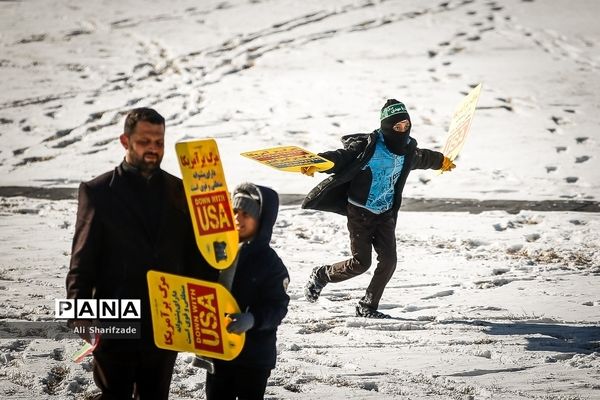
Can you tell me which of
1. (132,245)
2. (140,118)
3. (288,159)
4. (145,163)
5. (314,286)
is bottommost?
(314,286)

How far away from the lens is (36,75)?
17.2 m

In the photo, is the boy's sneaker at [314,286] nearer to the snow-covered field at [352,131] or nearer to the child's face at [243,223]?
the snow-covered field at [352,131]

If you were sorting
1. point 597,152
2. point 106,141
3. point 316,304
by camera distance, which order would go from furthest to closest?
point 106,141, point 597,152, point 316,304

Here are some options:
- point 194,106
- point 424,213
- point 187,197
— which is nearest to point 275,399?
point 187,197

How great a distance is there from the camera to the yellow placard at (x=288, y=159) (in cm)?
530

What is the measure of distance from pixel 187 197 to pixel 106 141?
33.7 ft

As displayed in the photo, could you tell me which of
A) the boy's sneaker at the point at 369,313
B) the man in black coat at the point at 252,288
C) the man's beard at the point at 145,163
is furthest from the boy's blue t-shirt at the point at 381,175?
the man's beard at the point at 145,163

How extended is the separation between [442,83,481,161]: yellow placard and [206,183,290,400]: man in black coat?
11.4 feet

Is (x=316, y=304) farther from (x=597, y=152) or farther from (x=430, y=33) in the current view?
(x=430, y=33)

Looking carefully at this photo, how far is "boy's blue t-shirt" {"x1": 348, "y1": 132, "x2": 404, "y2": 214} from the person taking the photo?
19.8 feet

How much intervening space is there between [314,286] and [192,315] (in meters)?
3.26

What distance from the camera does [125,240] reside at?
3451 millimetres

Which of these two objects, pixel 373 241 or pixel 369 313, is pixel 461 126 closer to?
pixel 373 241

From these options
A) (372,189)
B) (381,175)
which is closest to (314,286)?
(372,189)
